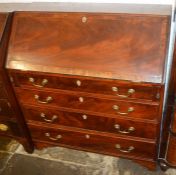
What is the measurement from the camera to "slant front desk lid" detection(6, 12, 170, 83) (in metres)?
Result: 1.24

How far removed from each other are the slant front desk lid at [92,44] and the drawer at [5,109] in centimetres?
31

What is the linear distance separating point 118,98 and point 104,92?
0.27 ft

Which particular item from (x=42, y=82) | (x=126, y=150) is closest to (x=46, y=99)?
(x=42, y=82)

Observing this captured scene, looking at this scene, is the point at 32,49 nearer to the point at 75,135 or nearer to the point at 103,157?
the point at 75,135

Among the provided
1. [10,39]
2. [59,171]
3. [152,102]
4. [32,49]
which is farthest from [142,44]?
[59,171]

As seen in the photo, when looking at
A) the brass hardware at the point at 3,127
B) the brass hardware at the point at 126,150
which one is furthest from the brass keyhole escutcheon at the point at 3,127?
the brass hardware at the point at 126,150

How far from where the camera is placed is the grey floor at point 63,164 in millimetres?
1766

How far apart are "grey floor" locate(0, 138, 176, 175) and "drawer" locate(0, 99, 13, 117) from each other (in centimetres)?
42

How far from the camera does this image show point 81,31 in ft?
4.51

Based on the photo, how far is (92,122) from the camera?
5.16 ft

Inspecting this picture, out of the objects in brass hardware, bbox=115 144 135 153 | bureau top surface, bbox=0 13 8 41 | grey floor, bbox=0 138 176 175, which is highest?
bureau top surface, bbox=0 13 8 41

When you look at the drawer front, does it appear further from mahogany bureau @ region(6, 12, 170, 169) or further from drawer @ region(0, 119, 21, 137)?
drawer @ region(0, 119, 21, 137)

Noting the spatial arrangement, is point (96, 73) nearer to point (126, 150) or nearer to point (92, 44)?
point (92, 44)

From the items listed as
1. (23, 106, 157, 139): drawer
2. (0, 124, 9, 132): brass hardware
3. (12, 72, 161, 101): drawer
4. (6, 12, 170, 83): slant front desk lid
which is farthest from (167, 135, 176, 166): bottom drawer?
(0, 124, 9, 132): brass hardware
